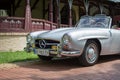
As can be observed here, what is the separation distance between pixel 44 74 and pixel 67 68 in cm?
113

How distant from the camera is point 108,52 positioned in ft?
31.9

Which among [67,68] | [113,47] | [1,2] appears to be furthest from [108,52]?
[1,2]

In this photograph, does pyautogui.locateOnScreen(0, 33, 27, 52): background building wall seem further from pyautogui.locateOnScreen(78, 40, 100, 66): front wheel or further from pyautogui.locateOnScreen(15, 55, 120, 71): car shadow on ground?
pyautogui.locateOnScreen(78, 40, 100, 66): front wheel

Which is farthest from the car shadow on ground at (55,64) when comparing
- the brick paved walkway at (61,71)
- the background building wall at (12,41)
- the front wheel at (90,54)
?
the background building wall at (12,41)

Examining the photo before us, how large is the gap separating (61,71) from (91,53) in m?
1.32

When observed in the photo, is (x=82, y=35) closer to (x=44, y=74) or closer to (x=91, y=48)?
(x=91, y=48)

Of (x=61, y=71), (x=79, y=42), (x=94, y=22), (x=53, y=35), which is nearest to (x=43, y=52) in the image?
(x=53, y=35)

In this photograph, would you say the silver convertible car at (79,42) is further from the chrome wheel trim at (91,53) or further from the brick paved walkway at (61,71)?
the brick paved walkway at (61,71)

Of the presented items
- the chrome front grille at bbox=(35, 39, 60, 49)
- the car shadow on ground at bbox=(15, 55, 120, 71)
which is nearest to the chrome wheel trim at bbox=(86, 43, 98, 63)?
the car shadow on ground at bbox=(15, 55, 120, 71)

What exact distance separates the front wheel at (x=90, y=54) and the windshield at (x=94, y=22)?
1126 millimetres

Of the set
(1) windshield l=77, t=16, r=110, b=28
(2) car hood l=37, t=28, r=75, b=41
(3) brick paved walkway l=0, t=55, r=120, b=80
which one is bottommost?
(3) brick paved walkway l=0, t=55, r=120, b=80

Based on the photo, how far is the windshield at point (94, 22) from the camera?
400 inches

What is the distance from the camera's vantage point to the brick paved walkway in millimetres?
7423

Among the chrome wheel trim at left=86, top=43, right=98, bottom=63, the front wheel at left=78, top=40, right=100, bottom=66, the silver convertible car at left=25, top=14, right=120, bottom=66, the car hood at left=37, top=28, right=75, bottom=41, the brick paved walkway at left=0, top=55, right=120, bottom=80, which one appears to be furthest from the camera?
the chrome wheel trim at left=86, top=43, right=98, bottom=63
